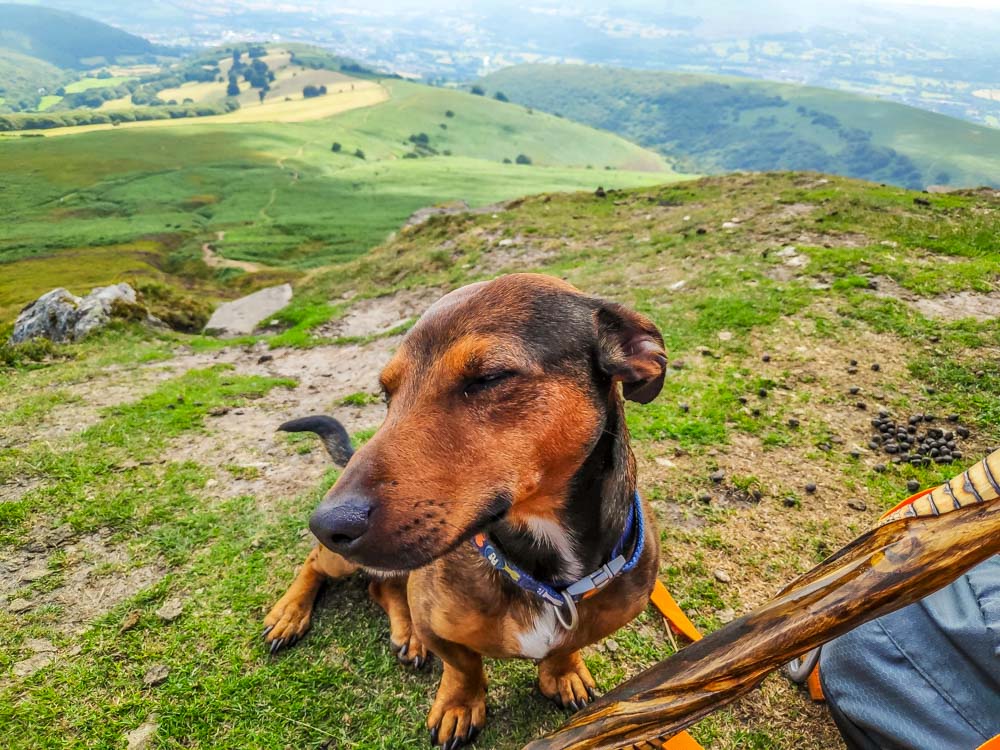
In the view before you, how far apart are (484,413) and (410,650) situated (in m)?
2.84

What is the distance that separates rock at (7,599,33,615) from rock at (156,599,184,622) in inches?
49.6

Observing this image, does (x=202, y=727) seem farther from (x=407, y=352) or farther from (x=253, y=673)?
(x=407, y=352)

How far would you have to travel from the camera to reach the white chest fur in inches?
142

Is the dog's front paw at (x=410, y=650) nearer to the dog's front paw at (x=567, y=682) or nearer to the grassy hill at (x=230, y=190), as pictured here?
the dog's front paw at (x=567, y=682)

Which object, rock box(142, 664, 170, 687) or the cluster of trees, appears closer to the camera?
rock box(142, 664, 170, 687)

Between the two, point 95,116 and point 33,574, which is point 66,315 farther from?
point 95,116

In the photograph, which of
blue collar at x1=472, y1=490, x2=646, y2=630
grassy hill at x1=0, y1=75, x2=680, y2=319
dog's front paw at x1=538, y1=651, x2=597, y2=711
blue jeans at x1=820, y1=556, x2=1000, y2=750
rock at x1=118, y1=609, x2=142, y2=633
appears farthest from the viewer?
grassy hill at x1=0, y1=75, x2=680, y2=319

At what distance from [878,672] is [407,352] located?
353cm

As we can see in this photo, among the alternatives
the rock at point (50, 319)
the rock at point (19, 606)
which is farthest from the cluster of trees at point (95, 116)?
the rock at point (19, 606)

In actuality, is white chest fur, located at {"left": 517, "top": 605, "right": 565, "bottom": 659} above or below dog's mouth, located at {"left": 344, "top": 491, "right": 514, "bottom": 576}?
below

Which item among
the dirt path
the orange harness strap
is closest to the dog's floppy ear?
the orange harness strap

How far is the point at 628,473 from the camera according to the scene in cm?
365

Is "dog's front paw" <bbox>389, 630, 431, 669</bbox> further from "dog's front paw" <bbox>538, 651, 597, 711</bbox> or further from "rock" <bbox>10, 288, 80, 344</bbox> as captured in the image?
"rock" <bbox>10, 288, 80, 344</bbox>

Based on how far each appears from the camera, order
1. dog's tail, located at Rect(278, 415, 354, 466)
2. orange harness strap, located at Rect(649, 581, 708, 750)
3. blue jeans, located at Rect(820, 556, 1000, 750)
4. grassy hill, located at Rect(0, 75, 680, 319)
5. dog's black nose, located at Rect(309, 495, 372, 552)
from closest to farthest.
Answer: dog's black nose, located at Rect(309, 495, 372, 552) < blue jeans, located at Rect(820, 556, 1000, 750) < orange harness strap, located at Rect(649, 581, 708, 750) < dog's tail, located at Rect(278, 415, 354, 466) < grassy hill, located at Rect(0, 75, 680, 319)
